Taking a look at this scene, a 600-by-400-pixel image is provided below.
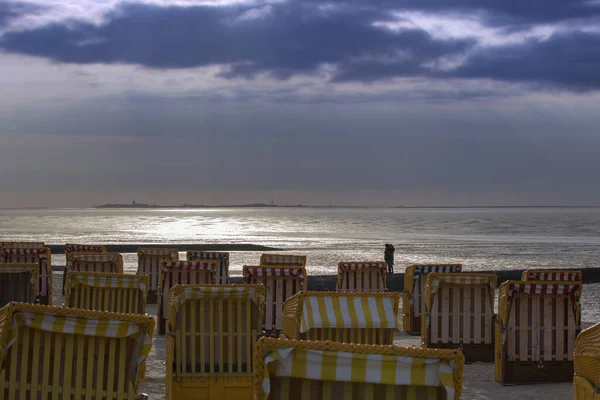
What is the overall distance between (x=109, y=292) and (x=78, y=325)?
22.5 ft

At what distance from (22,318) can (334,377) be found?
2.18 metres

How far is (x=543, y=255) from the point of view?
61.0m

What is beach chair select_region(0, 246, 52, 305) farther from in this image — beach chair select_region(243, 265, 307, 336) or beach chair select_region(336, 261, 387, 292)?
beach chair select_region(336, 261, 387, 292)

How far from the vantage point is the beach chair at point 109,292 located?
12.0m

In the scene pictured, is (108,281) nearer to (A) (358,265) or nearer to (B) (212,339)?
(B) (212,339)

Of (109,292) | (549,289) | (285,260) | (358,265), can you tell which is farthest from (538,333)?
(285,260)

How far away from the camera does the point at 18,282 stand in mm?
14984

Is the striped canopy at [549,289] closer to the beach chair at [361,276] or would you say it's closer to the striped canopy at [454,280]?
the striped canopy at [454,280]

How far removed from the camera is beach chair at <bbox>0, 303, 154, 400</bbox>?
17.5ft

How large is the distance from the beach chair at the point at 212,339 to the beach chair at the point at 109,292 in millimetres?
2716

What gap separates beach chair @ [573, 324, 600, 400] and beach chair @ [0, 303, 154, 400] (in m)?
3.53

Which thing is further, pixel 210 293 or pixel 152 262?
pixel 152 262

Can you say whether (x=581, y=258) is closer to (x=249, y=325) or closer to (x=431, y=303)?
(x=431, y=303)

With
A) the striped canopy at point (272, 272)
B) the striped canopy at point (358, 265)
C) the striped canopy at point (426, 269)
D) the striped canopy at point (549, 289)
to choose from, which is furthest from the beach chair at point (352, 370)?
the striped canopy at point (358, 265)
